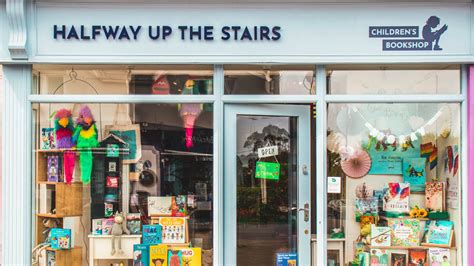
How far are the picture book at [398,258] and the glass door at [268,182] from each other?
0.91m

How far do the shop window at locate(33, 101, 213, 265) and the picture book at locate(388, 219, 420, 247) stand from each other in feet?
6.64

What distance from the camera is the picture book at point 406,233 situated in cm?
570

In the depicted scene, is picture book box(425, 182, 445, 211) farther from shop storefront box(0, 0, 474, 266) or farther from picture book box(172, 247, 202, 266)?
picture book box(172, 247, 202, 266)

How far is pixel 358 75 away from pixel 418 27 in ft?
2.47

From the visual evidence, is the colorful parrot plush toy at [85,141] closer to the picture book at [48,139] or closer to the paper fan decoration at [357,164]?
the picture book at [48,139]

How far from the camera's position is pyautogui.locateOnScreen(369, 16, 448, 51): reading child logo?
5383 millimetres

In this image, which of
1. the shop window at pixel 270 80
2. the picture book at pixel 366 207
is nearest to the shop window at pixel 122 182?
the shop window at pixel 270 80

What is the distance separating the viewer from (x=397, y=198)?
5.73 metres

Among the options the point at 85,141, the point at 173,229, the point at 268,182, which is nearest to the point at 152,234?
the point at 173,229

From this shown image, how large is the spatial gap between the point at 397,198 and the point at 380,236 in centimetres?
45

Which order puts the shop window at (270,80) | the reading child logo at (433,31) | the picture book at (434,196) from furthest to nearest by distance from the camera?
the picture book at (434,196) → the shop window at (270,80) → the reading child logo at (433,31)

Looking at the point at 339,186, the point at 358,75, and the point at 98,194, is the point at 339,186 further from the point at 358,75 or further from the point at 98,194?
the point at 98,194

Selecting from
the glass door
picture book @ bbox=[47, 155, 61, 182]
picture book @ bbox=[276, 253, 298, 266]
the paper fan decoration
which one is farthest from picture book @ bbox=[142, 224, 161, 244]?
the paper fan decoration

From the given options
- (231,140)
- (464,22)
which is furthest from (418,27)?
(231,140)
